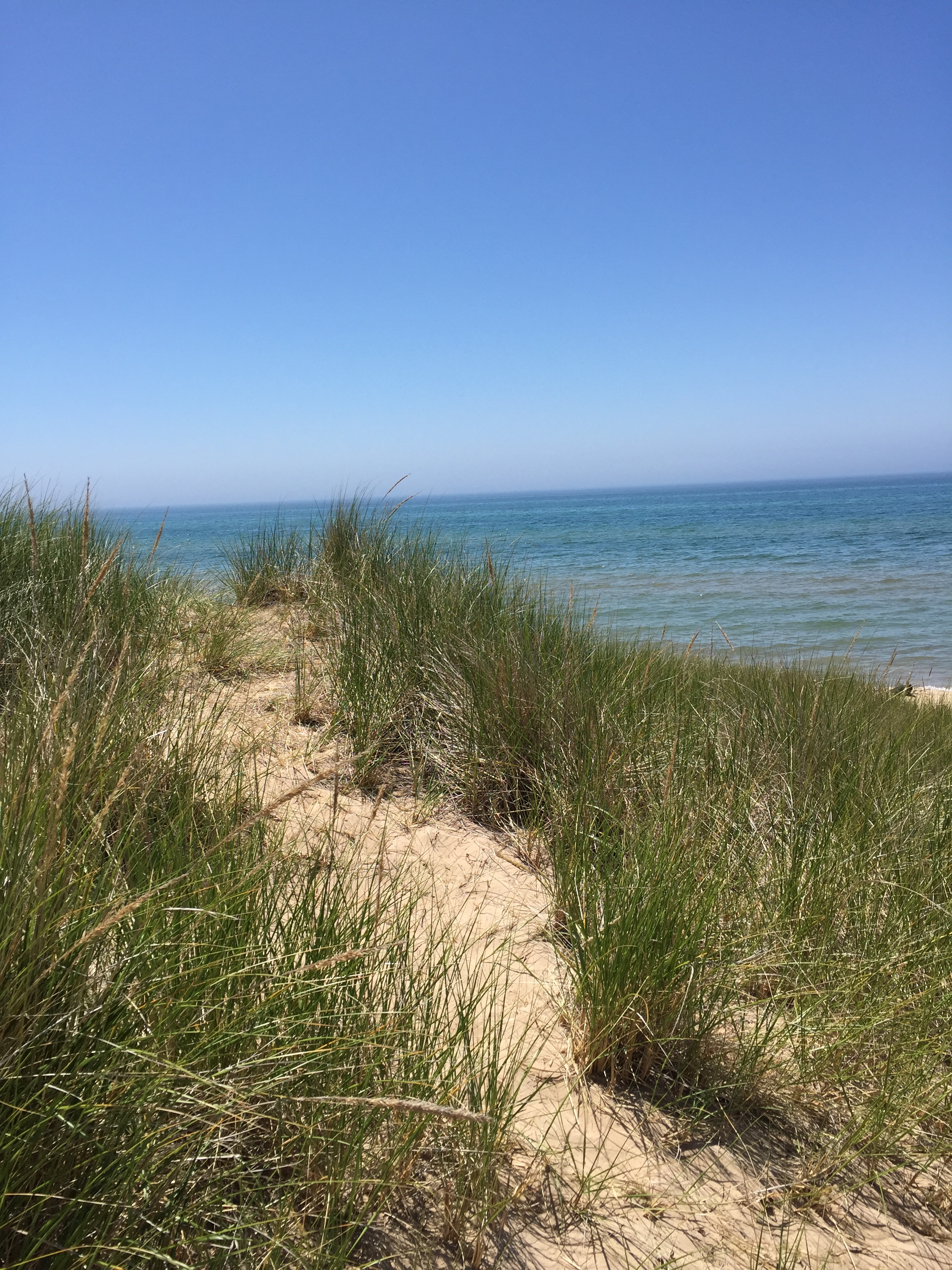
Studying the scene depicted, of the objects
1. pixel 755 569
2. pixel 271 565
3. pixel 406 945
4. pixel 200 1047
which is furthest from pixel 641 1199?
pixel 755 569

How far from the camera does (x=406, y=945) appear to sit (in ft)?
5.72

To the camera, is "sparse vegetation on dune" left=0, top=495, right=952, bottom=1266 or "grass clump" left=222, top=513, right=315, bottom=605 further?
"grass clump" left=222, top=513, right=315, bottom=605

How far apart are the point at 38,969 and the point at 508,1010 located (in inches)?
52.2

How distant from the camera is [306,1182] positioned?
1.25 meters

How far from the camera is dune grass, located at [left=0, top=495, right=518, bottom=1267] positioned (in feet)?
3.55

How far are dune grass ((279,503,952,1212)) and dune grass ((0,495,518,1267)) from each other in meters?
0.45

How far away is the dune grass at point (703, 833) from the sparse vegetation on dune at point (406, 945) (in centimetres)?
1

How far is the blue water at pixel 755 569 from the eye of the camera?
9.71 metres

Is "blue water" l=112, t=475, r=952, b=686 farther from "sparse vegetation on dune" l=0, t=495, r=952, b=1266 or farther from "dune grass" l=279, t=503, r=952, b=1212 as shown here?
"sparse vegetation on dune" l=0, t=495, r=952, b=1266

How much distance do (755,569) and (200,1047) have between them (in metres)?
21.2

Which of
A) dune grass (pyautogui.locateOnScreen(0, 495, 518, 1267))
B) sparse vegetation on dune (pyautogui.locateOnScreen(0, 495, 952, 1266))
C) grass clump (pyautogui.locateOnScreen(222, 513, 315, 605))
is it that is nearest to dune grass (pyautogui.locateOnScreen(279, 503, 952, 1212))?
sparse vegetation on dune (pyautogui.locateOnScreen(0, 495, 952, 1266))

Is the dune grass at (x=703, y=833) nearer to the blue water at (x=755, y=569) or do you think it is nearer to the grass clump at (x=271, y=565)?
the blue water at (x=755, y=569)

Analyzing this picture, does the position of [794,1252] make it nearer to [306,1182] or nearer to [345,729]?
[306,1182]

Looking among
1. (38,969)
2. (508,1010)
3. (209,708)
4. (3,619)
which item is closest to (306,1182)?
(38,969)
